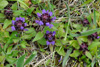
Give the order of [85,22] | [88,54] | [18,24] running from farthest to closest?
[85,22] → [88,54] → [18,24]

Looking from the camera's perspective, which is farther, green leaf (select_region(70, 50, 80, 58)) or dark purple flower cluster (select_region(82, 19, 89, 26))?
dark purple flower cluster (select_region(82, 19, 89, 26))

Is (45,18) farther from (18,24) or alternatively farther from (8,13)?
(8,13)

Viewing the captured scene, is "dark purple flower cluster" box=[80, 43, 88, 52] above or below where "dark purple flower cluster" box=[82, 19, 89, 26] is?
below

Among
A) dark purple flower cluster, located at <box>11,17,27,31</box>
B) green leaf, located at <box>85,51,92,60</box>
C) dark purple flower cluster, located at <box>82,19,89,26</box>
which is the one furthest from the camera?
dark purple flower cluster, located at <box>82,19,89,26</box>

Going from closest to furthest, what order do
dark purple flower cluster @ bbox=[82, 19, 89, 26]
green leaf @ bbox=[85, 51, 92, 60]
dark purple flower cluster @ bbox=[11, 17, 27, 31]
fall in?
dark purple flower cluster @ bbox=[11, 17, 27, 31] → green leaf @ bbox=[85, 51, 92, 60] → dark purple flower cluster @ bbox=[82, 19, 89, 26]

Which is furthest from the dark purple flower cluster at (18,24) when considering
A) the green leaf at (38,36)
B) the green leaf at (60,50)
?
the green leaf at (60,50)

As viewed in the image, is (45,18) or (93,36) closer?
(45,18)

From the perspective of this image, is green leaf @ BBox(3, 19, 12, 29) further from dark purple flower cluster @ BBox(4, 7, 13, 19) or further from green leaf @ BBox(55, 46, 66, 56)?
green leaf @ BBox(55, 46, 66, 56)

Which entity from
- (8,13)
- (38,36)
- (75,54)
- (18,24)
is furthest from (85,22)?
(8,13)

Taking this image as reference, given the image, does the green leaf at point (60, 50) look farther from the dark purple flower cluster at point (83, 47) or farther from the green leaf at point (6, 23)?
the green leaf at point (6, 23)

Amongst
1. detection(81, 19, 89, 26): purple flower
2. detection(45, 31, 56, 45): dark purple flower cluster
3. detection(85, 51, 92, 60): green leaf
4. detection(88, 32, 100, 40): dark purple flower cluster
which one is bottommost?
detection(85, 51, 92, 60): green leaf

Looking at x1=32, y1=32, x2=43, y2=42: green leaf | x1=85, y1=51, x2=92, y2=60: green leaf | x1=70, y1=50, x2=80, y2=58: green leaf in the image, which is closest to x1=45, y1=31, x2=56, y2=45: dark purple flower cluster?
x1=32, y1=32, x2=43, y2=42: green leaf
